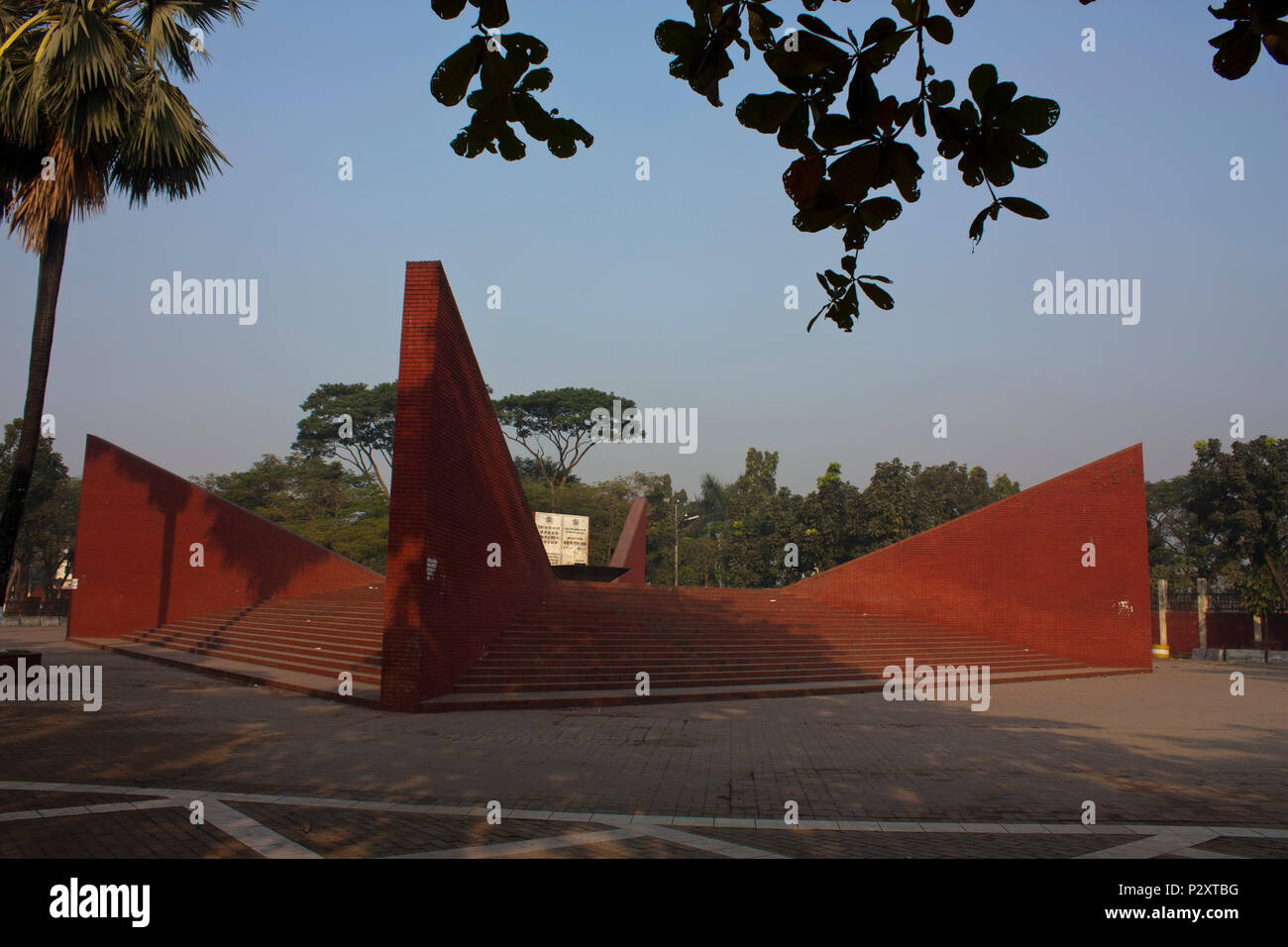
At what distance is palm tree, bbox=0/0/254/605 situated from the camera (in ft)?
34.3

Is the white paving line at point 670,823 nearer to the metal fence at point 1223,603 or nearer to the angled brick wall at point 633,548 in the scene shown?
the angled brick wall at point 633,548

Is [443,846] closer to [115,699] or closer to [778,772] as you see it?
[778,772]

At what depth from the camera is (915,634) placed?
780 inches

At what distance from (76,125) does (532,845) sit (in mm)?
11034

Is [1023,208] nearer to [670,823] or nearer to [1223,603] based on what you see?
[670,823]

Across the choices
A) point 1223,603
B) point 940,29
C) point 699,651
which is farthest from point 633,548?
point 940,29

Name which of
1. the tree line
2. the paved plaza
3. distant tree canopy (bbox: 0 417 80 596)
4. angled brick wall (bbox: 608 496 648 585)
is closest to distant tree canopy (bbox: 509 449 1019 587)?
the tree line

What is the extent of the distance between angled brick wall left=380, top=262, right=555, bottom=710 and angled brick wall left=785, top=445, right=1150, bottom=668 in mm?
12315

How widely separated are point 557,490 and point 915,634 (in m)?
29.4
